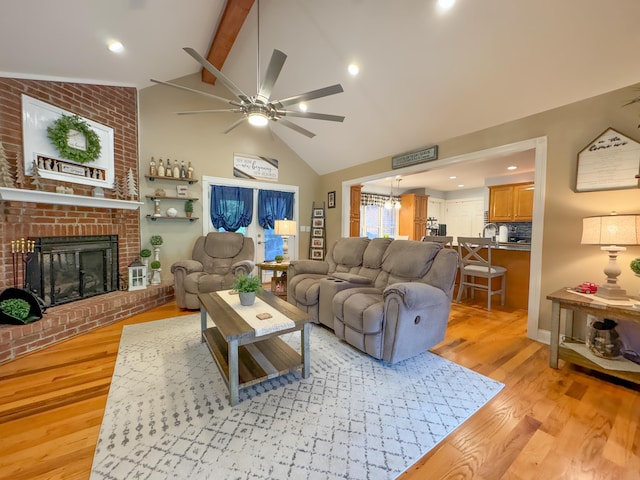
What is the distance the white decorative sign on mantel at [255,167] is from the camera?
16.4 ft

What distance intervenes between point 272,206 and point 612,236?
470 centimetres

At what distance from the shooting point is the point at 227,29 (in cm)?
325

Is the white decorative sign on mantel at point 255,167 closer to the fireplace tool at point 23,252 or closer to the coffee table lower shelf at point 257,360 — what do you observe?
the fireplace tool at point 23,252

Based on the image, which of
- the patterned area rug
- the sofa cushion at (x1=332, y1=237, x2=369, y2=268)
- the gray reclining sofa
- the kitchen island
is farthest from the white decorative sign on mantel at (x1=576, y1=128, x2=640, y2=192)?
the sofa cushion at (x1=332, y1=237, x2=369, y2=268)

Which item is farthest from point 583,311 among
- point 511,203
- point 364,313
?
point 511,203

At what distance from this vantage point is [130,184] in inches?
146

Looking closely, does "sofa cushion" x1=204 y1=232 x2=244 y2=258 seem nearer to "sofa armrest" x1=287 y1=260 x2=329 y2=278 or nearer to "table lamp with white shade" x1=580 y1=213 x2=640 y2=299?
"sofa armrest" x1=287 y1=260 x2=329 y2=278

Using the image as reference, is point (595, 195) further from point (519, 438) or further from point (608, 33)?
point (519, 438)

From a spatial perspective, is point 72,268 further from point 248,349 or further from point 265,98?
point 265,98

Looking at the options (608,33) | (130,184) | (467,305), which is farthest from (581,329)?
(130,184)

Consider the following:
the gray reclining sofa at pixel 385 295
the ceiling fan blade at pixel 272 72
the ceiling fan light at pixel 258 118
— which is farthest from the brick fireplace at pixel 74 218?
the ceiling fan blade at pixel 272 72

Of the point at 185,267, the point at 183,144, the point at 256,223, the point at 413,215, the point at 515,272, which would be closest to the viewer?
the point at 185,267

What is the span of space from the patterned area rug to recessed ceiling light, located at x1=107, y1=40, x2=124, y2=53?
319 centimetres

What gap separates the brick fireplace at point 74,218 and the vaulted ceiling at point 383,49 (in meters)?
0.20
